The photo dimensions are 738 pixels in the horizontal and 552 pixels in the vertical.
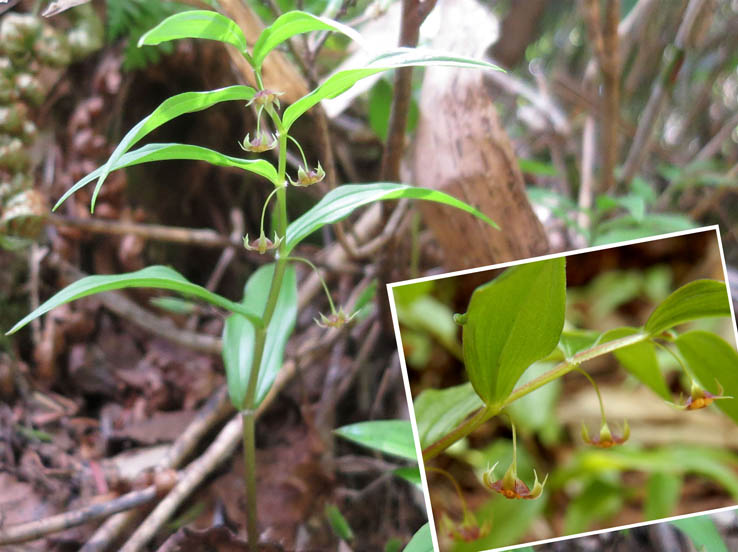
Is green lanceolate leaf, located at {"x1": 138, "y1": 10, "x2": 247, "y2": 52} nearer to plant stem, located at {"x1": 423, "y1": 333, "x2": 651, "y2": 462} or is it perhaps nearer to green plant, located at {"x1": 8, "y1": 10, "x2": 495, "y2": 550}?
green plant, located at {"x1": 8, "y1": 10, "x2": 495, "y2": 550}

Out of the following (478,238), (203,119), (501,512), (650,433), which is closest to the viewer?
(501,512)

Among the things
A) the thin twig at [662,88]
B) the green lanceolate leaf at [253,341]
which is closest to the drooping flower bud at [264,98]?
the green lanceolate leaf at [253,341]

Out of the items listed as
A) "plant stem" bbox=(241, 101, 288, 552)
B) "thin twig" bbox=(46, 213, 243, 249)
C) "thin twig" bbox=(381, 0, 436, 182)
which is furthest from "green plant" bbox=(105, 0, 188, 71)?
"plant stem" bbox=(241, 101, 288, 552)

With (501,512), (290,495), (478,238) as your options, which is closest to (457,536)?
(501,512)

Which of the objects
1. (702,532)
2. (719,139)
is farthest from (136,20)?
(719,139)

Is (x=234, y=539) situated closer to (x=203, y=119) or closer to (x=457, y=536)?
(x=457, y=536)

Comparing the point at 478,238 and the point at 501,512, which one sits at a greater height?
the point at 478,238
